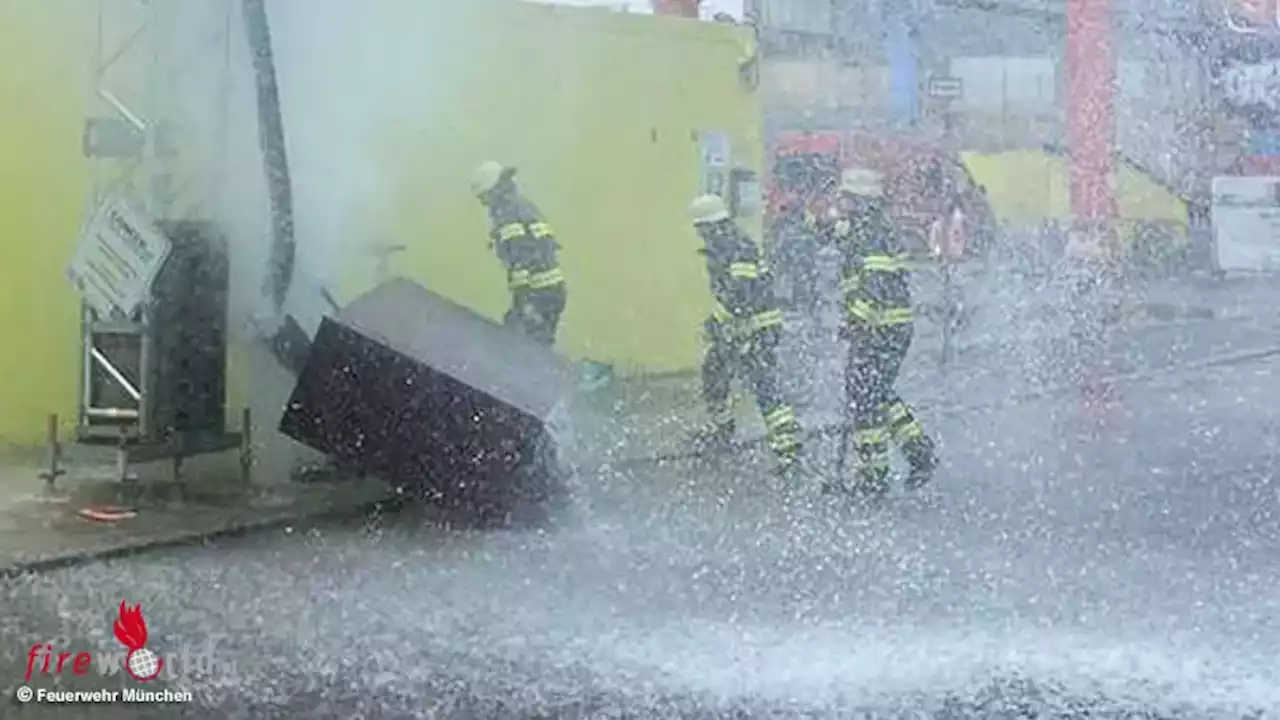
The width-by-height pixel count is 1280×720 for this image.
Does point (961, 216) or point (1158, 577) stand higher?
point (961, 216)

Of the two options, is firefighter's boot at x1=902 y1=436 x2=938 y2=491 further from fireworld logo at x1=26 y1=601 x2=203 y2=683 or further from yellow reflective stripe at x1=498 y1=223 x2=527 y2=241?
fireworld logo at x1=26 y1=601 x2=203 y2=683

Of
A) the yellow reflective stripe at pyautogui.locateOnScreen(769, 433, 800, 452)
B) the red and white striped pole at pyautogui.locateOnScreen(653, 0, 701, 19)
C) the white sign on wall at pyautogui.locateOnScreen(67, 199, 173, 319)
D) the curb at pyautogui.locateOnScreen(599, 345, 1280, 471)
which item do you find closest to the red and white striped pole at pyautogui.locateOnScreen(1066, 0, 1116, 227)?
the curb at pyautogui.locateOnScreen(599, 345, 1280, 471)

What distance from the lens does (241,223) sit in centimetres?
529

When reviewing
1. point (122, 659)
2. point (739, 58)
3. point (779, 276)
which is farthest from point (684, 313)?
point (122, 659)

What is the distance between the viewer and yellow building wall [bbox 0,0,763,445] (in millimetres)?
5895

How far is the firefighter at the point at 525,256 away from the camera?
613 cm

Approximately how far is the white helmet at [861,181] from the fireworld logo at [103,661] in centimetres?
482

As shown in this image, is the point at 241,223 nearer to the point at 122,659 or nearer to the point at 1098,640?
the point at 122,659

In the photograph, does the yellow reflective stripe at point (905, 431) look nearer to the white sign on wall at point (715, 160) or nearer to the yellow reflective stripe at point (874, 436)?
the yellow reflective stripe at point (874, 436)

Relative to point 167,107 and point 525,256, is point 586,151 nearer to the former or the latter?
point 525,256

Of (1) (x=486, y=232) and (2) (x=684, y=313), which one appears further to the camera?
(2) (x=684, y=313)

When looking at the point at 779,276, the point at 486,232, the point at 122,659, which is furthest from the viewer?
the point at 779,276

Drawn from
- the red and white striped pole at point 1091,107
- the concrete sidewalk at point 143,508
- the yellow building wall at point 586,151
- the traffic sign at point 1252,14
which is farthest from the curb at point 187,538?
the traffic sign at point 1252,14

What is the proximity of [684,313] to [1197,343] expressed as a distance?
209cm
